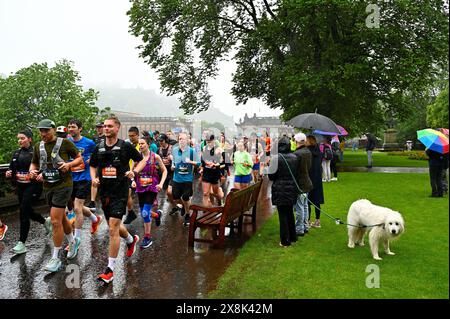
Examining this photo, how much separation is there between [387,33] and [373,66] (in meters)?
1.83

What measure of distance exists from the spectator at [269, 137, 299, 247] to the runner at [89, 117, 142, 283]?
2.60m

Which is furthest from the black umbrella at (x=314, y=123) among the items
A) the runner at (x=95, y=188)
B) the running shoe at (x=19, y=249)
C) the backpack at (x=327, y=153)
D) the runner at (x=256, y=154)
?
the backpack at (x=327, y=153)

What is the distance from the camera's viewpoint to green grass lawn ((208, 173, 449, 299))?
495 centimetres

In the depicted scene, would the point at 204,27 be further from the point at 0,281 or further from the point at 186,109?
the point at 0,281

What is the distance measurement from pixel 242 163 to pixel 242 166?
111 millimetres

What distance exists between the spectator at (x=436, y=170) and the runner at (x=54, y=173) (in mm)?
9957

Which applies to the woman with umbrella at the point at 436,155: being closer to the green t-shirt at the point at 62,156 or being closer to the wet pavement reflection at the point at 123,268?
the wet pavement reflection at the point at 123,268

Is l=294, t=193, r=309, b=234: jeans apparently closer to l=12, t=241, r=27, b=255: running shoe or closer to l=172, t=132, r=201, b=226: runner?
l=172, t=132, r=201, b=226: runner

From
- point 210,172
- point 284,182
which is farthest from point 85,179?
point 284,182

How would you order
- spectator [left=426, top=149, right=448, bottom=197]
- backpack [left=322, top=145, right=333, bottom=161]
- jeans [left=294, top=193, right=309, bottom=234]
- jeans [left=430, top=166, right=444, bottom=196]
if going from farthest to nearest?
backpack [left=322, top=145, right=333, bottom=161]
jeans [left=430, top=166, right=444, bottom=196]
spectator [left=426, top=149, right=448, bottom=197]
jeans [left=294, top=193, right=309, bottom=234]

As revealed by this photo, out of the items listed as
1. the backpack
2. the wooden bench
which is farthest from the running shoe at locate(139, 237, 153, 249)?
the backpack

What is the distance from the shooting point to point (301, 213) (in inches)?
316

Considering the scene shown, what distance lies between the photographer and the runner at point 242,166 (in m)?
10.2

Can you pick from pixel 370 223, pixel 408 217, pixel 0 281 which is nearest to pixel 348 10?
pixel 408 217
